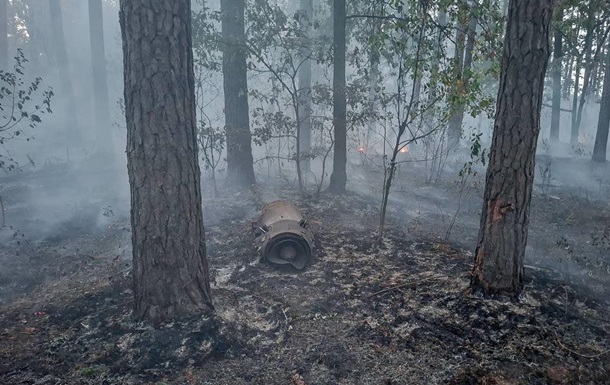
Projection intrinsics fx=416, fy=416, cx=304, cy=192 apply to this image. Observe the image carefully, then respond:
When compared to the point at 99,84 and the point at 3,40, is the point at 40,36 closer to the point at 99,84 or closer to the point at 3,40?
the point at 3,40

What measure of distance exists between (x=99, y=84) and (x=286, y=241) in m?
17.7

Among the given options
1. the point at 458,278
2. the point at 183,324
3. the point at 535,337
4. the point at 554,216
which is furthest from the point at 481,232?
the point at 554,216

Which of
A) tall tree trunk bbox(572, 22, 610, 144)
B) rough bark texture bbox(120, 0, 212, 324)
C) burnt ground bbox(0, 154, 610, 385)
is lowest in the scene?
burnt ground bbox(0, 154, 610, 385)

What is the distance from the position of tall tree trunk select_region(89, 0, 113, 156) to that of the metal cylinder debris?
591 inches

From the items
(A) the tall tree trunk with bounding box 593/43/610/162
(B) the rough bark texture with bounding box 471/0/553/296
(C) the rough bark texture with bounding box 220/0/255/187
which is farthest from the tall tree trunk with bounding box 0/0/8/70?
(A) the tall tree trunk with bounding box 593/43/610/162

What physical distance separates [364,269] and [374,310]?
1153mm

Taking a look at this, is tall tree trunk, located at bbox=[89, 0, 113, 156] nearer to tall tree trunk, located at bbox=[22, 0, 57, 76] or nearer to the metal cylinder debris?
tall tree trunk, located at bbox=[22, 0, 57, 76]

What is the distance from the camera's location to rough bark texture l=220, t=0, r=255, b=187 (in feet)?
33.5

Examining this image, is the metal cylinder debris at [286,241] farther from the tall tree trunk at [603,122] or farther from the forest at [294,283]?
the tall tree trunk at [603,122]

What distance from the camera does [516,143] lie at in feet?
14.9

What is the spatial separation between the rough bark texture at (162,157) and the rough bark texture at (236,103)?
6.06 metres

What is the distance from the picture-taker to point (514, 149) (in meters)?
4.54

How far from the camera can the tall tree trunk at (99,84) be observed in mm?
19203

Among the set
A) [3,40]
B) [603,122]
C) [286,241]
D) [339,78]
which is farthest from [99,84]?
[603,122]
